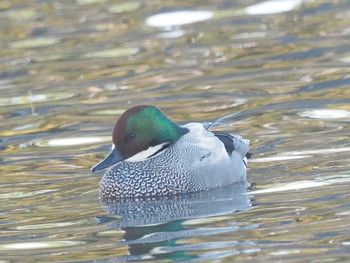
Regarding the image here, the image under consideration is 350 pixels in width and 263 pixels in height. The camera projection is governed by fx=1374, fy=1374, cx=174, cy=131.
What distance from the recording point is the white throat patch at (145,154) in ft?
34.8

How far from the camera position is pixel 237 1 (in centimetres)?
1836

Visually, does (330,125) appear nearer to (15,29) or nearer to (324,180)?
(324,180)

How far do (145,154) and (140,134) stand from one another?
0.68 ft

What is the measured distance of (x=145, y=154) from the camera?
10.6 metres

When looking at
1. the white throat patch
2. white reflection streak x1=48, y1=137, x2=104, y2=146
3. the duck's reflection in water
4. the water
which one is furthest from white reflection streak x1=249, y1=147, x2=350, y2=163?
white reflection streak x1=48, y1=137, x2=104, y2=146

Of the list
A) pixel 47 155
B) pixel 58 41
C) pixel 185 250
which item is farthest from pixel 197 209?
pixel 58 41

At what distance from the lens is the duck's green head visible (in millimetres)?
10438

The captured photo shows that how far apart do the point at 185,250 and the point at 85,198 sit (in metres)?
2.37

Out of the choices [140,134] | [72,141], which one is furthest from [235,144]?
[72,141]

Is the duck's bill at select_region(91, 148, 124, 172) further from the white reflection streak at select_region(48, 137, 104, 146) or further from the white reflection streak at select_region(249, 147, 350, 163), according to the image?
the white reflection streak at select_region(48, 137, 104, 146)

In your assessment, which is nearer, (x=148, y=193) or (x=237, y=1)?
(x=148, y=193)

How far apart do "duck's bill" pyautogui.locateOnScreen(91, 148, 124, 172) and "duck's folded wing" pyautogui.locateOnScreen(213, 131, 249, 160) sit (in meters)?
0.90

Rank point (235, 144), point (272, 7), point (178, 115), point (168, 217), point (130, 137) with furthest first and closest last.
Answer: point (272, 7)
point (178, 115)
point (235, 144)
point (130, 137)
point (168, 217)

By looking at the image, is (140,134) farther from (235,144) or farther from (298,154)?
(298,154)
